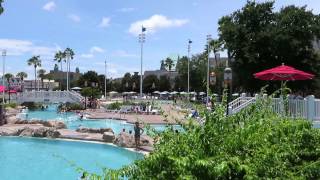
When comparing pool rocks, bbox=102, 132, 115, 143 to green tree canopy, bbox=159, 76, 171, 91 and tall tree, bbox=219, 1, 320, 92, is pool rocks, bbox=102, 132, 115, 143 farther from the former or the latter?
green tree canopy, bbox=159, 76, 171, 91

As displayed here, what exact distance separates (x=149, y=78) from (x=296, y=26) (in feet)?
316

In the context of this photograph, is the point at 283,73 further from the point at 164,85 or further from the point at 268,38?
the point at 164,85

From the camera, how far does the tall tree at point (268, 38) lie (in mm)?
41250

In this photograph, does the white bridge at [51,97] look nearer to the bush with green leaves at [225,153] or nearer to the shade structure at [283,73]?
the shade structure at [283,73]

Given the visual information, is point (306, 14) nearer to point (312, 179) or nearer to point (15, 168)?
point (15, 168)

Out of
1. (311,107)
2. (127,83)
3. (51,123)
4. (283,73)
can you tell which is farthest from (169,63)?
(311,107)

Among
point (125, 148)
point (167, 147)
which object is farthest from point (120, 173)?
point (125, 148)

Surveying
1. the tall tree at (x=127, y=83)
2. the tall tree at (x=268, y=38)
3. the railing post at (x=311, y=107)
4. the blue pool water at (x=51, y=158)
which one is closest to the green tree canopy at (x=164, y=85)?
the tall tree at (x=127, y=83)

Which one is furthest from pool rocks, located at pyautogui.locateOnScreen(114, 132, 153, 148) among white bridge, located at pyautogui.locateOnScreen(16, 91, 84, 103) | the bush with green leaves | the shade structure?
white bridge, located at pyautogui.locateOnScreen(16, 91, 84, 103)

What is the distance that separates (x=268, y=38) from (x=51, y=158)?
23.0 metres

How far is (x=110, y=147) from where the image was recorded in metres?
28.1

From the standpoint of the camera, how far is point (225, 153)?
4.65 m

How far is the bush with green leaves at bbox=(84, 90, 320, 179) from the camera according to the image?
14.3 ft

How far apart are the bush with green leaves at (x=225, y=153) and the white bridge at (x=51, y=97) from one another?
212ft
